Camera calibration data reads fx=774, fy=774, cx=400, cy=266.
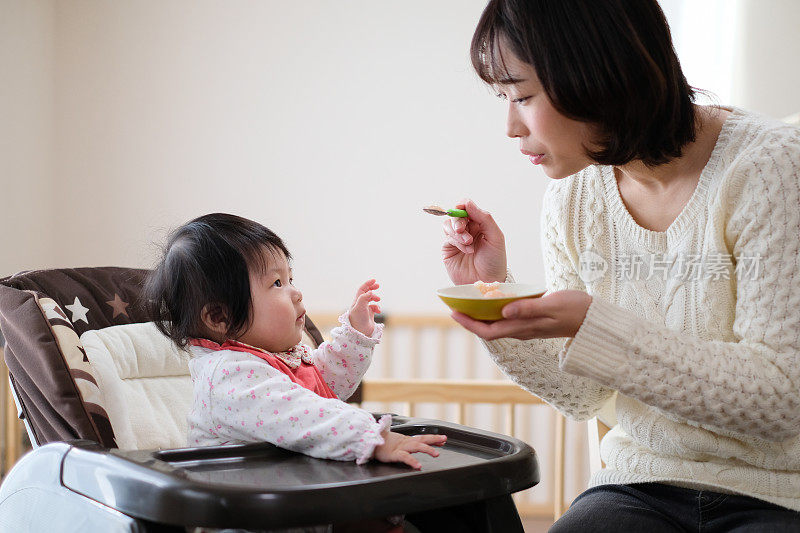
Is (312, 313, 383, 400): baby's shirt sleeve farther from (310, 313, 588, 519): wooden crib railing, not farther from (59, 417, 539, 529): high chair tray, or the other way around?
(310, 313, 588, 519): wooden crib railing

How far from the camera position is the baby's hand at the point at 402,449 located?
95 centimetres

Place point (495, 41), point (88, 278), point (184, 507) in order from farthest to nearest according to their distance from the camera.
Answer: point (88, 278) < point (495, 41) < point (184, 507)

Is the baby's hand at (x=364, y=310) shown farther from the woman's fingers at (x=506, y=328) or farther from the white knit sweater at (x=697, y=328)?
the woman's fingers at (x=506, y=328)

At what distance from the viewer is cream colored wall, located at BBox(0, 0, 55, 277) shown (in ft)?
8.14

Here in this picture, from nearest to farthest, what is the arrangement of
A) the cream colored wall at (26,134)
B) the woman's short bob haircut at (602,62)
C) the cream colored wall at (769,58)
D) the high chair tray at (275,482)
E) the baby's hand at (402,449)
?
the high chair tray at (275,482), the baby's hand at (402,449), the woman's short bob haircut at (602,62), the cream colored wall at (769,58), the cream colored wall at (26,134)

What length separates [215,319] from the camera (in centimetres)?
117

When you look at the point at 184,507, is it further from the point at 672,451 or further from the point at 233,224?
the point at 672,451

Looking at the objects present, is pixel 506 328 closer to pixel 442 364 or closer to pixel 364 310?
pixel 364 310

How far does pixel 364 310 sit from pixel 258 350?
21 centimetres

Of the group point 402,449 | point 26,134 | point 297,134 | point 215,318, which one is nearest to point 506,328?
point 402,449

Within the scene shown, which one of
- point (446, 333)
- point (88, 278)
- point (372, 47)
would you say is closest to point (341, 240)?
point (446, 333)

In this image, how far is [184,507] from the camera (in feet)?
2.61

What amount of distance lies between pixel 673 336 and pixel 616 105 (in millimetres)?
325

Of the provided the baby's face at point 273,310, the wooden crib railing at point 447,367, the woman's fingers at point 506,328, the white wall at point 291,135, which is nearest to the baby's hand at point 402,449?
the woman's fingers at point 506,328
